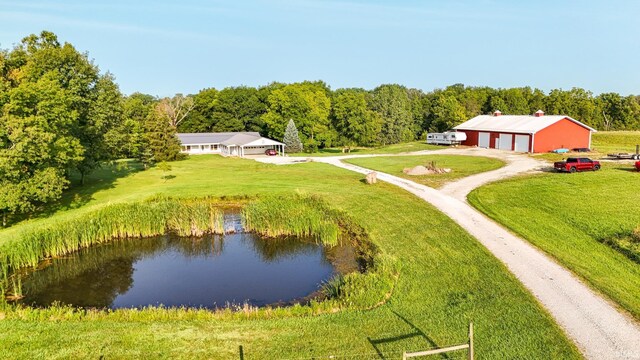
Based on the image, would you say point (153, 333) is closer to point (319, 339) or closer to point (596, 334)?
point (319, 339)

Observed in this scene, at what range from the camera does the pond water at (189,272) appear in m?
16.6

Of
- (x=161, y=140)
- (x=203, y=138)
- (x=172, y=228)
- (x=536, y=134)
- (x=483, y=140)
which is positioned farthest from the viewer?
(x=203, y=138)

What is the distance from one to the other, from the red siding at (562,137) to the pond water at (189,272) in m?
35.5

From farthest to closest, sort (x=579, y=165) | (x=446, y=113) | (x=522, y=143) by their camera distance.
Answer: (x=446, y=113) → (x=522, y=143) → (x=579, y=165)

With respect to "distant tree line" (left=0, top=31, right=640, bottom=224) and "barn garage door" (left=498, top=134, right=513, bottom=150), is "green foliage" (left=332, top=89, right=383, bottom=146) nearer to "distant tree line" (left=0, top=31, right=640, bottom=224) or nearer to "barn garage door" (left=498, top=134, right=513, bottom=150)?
"distant tree line" (left=0, top=31, right=640, bottom=224)

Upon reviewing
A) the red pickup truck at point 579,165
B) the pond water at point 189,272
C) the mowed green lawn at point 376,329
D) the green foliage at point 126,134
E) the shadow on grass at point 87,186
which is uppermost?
the green foliage at point 126,134

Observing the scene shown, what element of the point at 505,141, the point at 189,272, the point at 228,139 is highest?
the point at 228,139

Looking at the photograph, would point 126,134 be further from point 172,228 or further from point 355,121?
point 355,121

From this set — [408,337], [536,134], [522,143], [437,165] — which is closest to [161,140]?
[437,165]

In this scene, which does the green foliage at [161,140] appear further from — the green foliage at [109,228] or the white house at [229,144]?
the green foliage at [109,228]

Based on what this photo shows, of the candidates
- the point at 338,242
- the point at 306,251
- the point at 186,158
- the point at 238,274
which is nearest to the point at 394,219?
the point at 338,242

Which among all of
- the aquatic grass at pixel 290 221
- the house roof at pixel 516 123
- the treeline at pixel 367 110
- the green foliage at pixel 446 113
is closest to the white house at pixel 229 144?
the treeline at pixel 367 110

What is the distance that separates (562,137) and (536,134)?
4.10m

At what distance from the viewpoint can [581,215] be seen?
22.2 m
